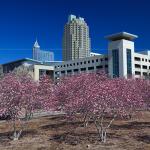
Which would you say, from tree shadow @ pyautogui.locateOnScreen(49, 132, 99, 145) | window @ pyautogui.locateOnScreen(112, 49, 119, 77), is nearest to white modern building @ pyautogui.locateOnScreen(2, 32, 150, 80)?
window @ pyautogui.locateOnScreen(112, 49, 119, 77)

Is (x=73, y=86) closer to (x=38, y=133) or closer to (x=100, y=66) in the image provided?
(x=38, y=133)

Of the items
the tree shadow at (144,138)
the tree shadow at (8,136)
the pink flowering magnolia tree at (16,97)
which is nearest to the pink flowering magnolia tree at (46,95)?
the pink flowering magnolia tree at (16,97)

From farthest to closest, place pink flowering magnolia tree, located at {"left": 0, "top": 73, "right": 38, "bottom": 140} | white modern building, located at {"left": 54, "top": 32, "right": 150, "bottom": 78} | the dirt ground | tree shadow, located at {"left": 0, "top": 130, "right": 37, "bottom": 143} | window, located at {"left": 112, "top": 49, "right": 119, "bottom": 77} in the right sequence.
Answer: window, located at {"left": 112, "top": 49, "right": 119, "bottom": 77}
white modern building, located at {"left": 54, "top": 32, "right": 150, "bottom": 78}
tree shadow, located at {"left": 0, "top": 130, "right": 37, "bottom": 143}
pink flowering magnolia tree, located at {"left": 0, "top": 73, "right": 38, "bottom": 140}
the dirt ground

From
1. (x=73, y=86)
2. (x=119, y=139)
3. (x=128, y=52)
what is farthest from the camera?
(x=128, y=52)

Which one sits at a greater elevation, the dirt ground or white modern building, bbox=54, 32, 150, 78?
white modern building, bbox=54, 32, 150, 78

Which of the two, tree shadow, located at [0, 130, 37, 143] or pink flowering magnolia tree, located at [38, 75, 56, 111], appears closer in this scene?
tree shadow, located at [0, 130, 37, 143]

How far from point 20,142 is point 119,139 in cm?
617

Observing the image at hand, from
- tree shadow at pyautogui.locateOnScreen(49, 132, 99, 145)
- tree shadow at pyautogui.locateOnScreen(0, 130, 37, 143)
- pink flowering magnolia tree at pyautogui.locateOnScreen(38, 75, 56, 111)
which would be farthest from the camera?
pink flowering magnolia tree at pyautogui.locateOnScreen(38, 75, 56, 111)

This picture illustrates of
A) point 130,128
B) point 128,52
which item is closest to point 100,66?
point 128,52

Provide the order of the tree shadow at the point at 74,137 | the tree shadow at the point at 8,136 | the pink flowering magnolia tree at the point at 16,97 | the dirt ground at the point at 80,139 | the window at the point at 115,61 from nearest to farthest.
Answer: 1. the dirt ground at the point at 80,139
2. the tree shadow at the point at 74,137
3. the pink flowering magnolia tree at the point at 16,97
4. the tree shadow at the point at 8,136
5. the window at the point at 115,61

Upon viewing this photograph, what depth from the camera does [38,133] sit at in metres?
25.3

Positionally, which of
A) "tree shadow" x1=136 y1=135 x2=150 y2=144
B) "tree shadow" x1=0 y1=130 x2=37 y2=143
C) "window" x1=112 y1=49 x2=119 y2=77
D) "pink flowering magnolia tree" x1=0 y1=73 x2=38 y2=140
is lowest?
"tree shadow" x1=0 y1=130 x2=37 y2=143

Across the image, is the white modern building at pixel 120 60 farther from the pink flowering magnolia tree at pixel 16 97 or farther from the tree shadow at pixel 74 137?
the pink flowering magnolia tree at pixel 16 97

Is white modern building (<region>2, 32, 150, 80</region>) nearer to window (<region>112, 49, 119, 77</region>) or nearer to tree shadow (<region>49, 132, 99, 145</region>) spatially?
window (<region>112, 49, 119, 77</region>)
